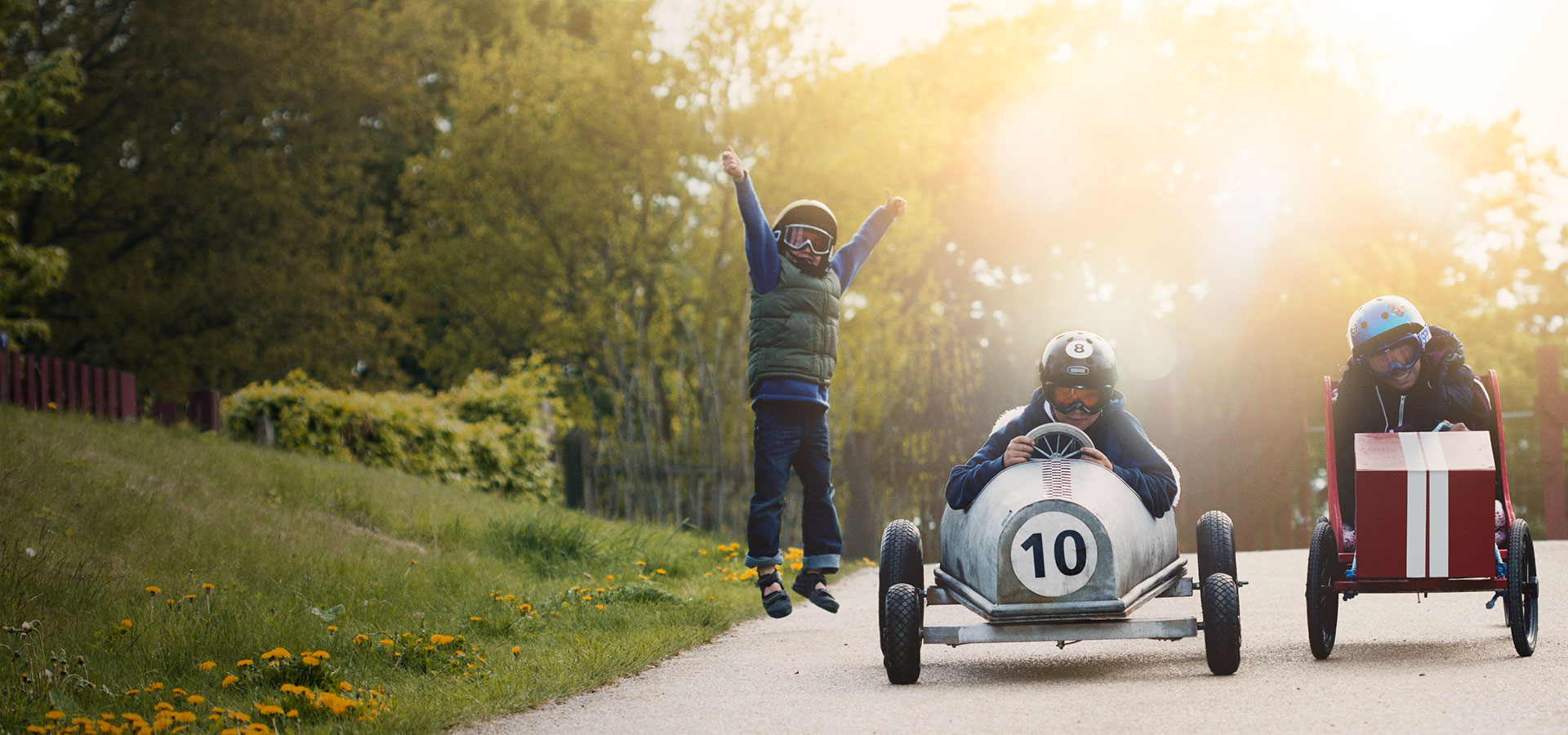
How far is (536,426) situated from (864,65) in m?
10.2

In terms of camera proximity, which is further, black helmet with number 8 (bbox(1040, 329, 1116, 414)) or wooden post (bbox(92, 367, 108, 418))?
wooden post (bbox(92, 367, 108, 418))

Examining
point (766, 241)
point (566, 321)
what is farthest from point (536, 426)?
point (766, 241)

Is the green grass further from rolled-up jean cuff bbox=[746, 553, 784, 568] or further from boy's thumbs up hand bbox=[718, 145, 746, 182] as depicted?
boy's thumbs up hand bbox=[718, 145, 746, 182]

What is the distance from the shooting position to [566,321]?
27.1 metres

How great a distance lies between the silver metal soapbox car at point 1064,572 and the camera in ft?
18.9

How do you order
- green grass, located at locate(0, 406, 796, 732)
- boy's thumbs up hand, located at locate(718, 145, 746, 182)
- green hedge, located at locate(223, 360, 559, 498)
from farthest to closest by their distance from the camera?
green hedge, located at locate(223, 360, 559, 498)
boy's thumbs up hand, located at locate(718, 145, 746, 182)
green grass, located at locate(0, 406, 796, 732)

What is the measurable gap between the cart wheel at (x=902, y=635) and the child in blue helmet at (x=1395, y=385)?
7.47 ft

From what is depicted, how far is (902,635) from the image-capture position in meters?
5.97

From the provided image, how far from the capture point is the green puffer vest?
24.8 ft

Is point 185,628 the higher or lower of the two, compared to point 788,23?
lower

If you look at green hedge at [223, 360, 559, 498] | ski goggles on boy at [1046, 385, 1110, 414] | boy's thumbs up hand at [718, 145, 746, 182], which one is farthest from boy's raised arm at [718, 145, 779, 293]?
green hedge at [223, 360, 559, 498]

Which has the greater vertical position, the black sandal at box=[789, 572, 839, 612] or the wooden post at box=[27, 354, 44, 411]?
the wooden post at box=[27, 354, 44, 411]

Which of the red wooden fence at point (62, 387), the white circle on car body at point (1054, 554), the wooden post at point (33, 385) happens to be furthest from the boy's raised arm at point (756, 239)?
the wooden post at point (33, 385)

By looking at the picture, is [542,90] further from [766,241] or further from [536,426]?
[766,241]
